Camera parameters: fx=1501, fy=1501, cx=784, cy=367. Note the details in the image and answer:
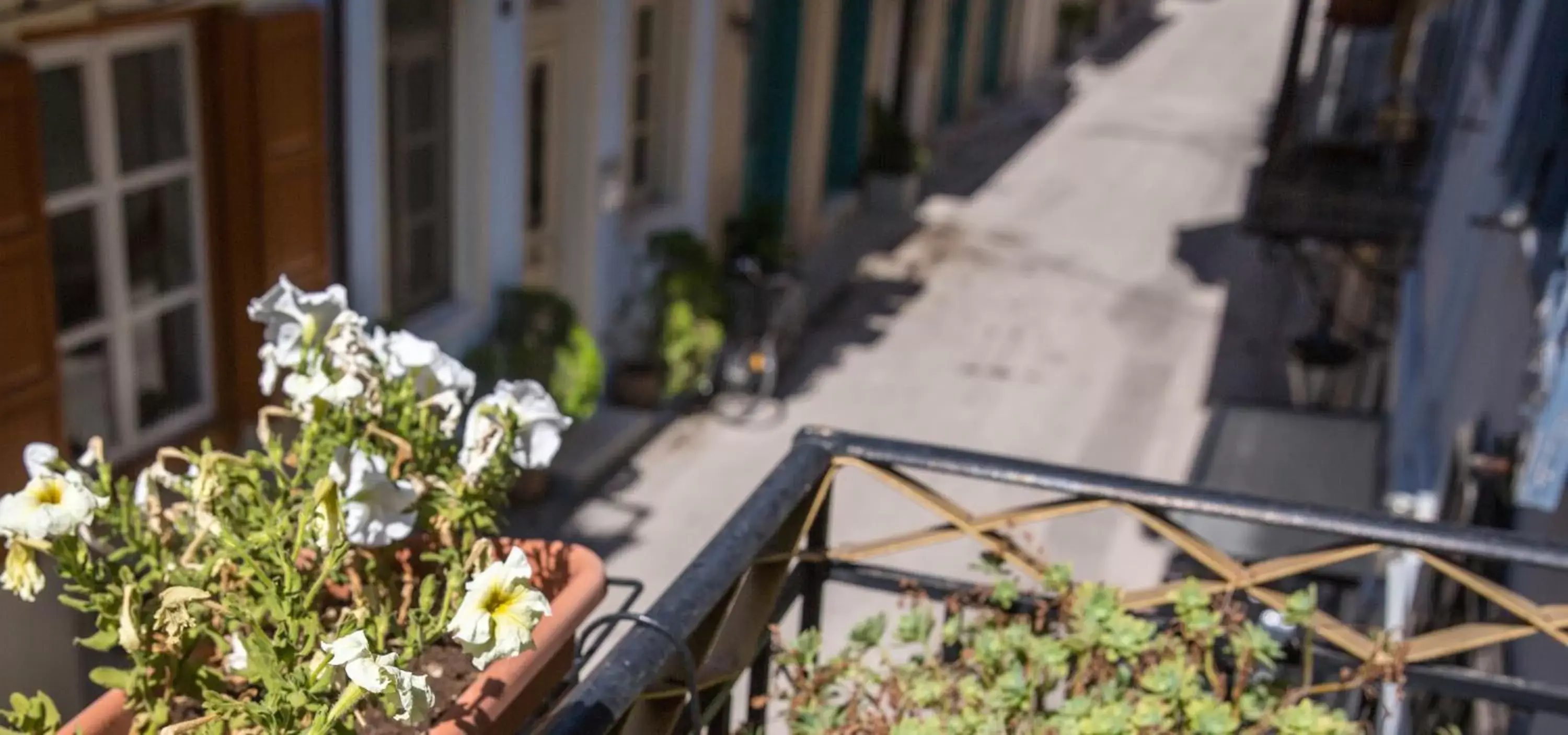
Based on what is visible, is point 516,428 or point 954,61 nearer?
point 516,428

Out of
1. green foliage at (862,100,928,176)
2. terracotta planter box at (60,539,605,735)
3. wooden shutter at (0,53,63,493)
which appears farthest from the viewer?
green foliage at (862,100,928,176)

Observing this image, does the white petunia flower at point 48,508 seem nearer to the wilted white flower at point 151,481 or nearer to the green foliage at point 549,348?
the wilted white flower at point 151,481

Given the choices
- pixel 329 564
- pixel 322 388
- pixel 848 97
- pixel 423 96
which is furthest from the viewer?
pixel 848 97

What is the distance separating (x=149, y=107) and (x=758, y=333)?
4.79m

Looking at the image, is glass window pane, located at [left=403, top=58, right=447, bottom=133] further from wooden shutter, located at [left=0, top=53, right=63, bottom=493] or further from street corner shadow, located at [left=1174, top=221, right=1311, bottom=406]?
street corner shadow, located at [left=1174, top=221, right=1311, bottom=406]

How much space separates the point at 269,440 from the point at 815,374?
26.5 feet

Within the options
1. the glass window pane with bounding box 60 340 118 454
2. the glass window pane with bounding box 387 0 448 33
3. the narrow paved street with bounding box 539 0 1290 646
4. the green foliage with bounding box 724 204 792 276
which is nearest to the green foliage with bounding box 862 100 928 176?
the narrow paved street with bounding box 539 0 1290 646

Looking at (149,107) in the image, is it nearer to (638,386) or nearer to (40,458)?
(40,458)

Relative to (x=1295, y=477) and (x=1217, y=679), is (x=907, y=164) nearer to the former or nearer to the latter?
(x=1295, y=477)

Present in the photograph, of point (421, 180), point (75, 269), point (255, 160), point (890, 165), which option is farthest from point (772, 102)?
point (75, 269)

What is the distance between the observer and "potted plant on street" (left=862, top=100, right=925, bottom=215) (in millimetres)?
14141

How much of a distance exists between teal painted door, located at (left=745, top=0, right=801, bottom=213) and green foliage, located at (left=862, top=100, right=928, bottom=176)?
2.42 m

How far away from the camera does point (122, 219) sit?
5.22 m

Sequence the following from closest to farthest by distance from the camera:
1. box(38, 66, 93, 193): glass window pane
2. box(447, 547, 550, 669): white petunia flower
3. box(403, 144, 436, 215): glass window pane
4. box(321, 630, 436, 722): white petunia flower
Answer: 1. box(321, 630, 436, 722): white petunia flower
2. box(447, 547, 550, 669): white petunia flower
3. box(38, 66, 93, 193): glass window pane
4. box(403, 144, 436, 215): glass window pane
